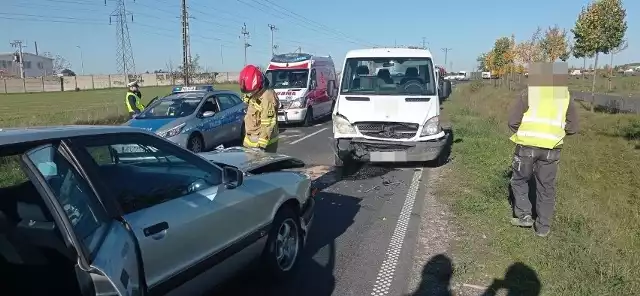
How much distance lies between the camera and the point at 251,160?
15.1 feet

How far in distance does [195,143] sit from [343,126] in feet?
11.8

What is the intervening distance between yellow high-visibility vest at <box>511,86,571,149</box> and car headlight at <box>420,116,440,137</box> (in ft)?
11.0

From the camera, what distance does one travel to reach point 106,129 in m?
2.89

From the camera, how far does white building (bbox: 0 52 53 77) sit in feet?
359

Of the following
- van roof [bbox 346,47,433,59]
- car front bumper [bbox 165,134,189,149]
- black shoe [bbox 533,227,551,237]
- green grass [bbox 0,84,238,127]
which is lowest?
green grass [bbox 0,84,238,127]

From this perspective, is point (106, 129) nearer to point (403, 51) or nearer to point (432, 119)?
point (432, 119)

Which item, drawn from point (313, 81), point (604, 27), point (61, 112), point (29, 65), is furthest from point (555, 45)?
Answer: point (29, 65)

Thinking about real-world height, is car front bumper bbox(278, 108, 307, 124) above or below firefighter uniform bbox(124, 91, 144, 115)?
below

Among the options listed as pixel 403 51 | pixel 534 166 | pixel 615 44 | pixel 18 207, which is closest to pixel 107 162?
pixel 18 207

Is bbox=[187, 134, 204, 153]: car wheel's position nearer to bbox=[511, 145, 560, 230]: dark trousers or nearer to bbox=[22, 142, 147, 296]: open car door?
bbox=[511, 145, 560, 230]: dark trousers

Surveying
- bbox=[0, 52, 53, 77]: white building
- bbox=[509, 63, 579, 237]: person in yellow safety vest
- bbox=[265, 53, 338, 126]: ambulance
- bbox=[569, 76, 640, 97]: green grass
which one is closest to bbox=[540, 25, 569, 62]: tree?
bbox=[569, 76, 640, 97]: green grass

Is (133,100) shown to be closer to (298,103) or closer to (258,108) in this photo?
(298,103)

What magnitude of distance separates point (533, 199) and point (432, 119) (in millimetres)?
2807

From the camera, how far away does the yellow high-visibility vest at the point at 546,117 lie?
16.6 feet
